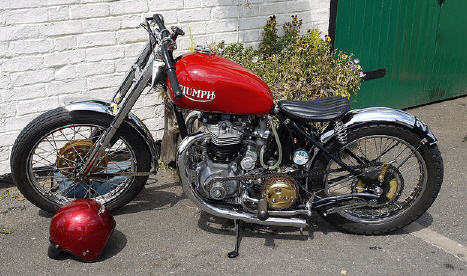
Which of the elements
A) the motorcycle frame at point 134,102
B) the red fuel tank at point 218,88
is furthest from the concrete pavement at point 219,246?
the red fuel tank at point 218,88

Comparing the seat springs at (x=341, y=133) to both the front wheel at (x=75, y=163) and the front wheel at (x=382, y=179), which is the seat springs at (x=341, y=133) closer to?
the front wheel at (x=382, y=179)

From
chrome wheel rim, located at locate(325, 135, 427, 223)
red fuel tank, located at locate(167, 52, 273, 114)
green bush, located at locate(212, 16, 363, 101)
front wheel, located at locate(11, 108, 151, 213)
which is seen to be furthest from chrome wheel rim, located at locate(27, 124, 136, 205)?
chrome wheel rim, located at locate(325, 135, 427, 223)

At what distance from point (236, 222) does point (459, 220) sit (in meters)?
1.68

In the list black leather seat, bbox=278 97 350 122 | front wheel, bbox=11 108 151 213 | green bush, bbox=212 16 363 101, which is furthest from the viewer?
green bush, bbox=212 16 363 101

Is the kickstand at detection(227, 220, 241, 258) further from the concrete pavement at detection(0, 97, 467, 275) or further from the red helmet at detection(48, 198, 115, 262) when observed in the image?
the red helmet at detection(48, 198, 115, 262)

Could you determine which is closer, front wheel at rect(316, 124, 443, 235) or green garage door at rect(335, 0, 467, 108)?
front wheel at rect(316, 124, 443, 235)

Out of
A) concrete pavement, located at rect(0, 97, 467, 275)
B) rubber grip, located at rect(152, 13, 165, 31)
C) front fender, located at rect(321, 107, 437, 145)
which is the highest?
rubber grip, located at rect(152, 13, 165, 31)

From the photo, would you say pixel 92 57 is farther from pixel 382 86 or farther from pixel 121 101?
pixel 382 86

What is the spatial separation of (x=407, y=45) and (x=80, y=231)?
4171 millimetres

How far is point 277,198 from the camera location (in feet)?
11.2

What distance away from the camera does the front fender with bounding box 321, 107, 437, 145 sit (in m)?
3.31

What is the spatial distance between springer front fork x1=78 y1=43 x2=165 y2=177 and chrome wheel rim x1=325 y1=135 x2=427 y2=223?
1352mm

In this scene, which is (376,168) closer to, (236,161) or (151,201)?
(236,161)

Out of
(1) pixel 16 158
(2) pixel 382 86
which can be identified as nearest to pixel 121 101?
(1) pixel 16 158
